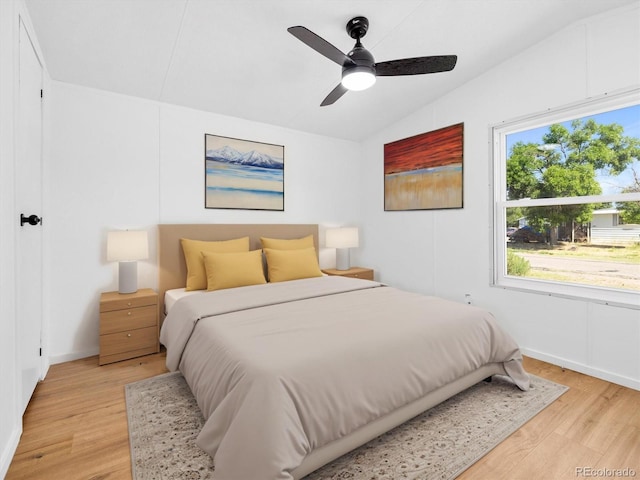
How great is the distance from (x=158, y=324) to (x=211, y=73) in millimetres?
2280

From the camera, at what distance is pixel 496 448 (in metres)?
1.72

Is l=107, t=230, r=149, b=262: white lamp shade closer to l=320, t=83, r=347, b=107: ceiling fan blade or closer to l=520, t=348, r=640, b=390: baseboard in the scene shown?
l=320, t=83, r=347, b=107: ceiling fan blade

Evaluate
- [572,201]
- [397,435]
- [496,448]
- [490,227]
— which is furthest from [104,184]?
[572,201]

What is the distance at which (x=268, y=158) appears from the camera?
3902 millimetres

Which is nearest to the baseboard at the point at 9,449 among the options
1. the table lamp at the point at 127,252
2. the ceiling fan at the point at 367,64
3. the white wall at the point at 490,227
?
the table lamp at the point at 127,252

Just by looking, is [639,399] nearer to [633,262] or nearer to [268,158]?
[633,262]

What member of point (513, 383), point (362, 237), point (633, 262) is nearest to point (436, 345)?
point (513, 383)

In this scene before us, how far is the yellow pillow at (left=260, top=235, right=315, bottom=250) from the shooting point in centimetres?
364

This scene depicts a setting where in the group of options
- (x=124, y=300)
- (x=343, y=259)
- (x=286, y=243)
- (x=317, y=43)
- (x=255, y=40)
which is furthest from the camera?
(x=343, y=259)

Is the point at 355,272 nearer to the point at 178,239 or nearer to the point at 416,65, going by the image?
the point at 178,239

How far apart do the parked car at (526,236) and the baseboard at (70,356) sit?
161 inches

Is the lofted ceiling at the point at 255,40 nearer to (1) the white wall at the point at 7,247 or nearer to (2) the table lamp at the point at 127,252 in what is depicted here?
(1) the white wall at the point at 7,247

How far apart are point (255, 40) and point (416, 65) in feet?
4.07

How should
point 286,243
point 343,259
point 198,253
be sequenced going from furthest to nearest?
1. point 343,259
2. point 286,243
3. point 198,253
